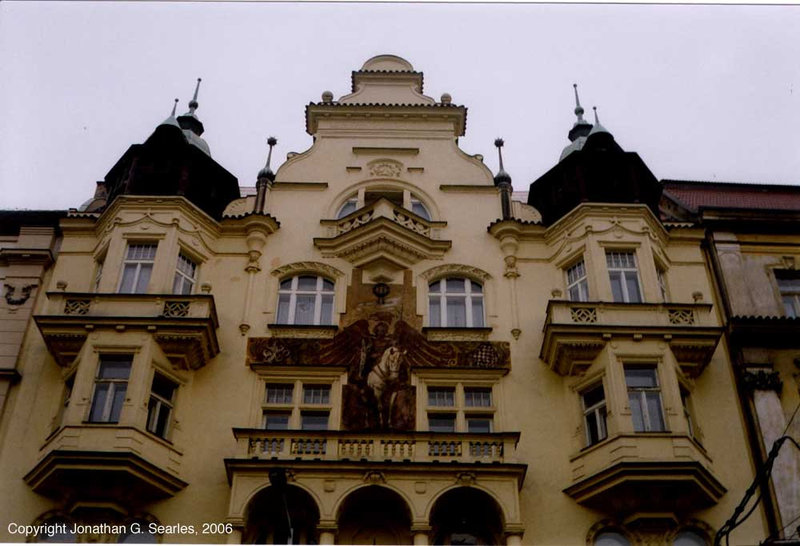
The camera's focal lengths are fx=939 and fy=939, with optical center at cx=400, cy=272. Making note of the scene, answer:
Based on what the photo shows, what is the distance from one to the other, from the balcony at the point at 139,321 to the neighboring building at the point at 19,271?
104 centimetres

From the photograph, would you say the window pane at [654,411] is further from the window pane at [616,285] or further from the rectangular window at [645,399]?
the window pane at [616,285]

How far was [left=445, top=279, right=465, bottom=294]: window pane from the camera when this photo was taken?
944 inches

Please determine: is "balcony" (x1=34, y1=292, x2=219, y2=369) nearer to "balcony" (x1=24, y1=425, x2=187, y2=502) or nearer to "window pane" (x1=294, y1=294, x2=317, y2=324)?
"window pane" (x1=294, y1=294, x2=317, y2=324)

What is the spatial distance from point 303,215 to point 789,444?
43.5 feet

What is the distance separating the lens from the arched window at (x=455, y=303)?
23.3 meters

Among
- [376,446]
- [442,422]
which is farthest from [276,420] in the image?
[442,422]

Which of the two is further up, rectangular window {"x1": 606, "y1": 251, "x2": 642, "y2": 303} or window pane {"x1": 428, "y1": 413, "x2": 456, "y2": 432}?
rectangular window {"x1": 606, "y1": 251, "x2": 642, "y2": 303}

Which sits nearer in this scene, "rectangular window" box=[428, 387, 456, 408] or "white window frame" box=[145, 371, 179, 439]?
"white window frame" box=[145, 371, 179, 439]

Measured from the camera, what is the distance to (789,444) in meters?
20.6

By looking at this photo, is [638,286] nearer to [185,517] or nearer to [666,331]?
[666,331]

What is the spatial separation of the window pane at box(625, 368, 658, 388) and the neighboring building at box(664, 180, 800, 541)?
2371 mm

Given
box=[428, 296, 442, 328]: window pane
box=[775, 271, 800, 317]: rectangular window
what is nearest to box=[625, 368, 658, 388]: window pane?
box=[428, 296, 442, 328]: window pane

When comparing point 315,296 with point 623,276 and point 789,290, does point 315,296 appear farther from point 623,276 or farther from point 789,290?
point 789,290

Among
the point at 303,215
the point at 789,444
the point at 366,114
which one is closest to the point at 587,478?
the point at 789,444
